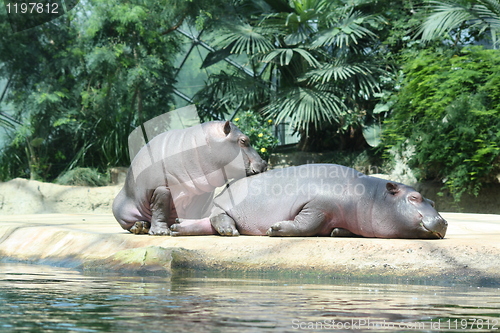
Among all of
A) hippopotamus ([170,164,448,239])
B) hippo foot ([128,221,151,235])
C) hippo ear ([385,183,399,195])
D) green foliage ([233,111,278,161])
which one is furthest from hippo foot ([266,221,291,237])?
green foliage ([233,111,278,161])

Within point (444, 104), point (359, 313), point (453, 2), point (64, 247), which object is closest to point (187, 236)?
point (64, 247)

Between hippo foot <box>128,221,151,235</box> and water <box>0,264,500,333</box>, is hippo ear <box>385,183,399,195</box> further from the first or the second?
hippo foot <box>128,221,151,235</box>

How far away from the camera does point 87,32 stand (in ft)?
44.1

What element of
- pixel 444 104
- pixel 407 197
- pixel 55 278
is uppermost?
pixel 444 104

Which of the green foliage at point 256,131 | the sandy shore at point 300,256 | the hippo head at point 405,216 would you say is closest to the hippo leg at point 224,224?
the sandy shore at point 300,256

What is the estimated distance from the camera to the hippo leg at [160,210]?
17.3 feet

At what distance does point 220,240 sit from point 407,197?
4.78ft

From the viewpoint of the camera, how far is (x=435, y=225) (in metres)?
4.73

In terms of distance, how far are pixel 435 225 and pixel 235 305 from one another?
7.21ft

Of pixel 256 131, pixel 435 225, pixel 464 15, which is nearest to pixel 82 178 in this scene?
pixel 256 131

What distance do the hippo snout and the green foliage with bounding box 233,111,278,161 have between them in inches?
352

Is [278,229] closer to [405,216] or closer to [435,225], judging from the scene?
[405,216]

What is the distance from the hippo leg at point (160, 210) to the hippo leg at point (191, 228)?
0.12 metres

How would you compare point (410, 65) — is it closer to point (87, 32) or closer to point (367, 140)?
point (367, 140)
